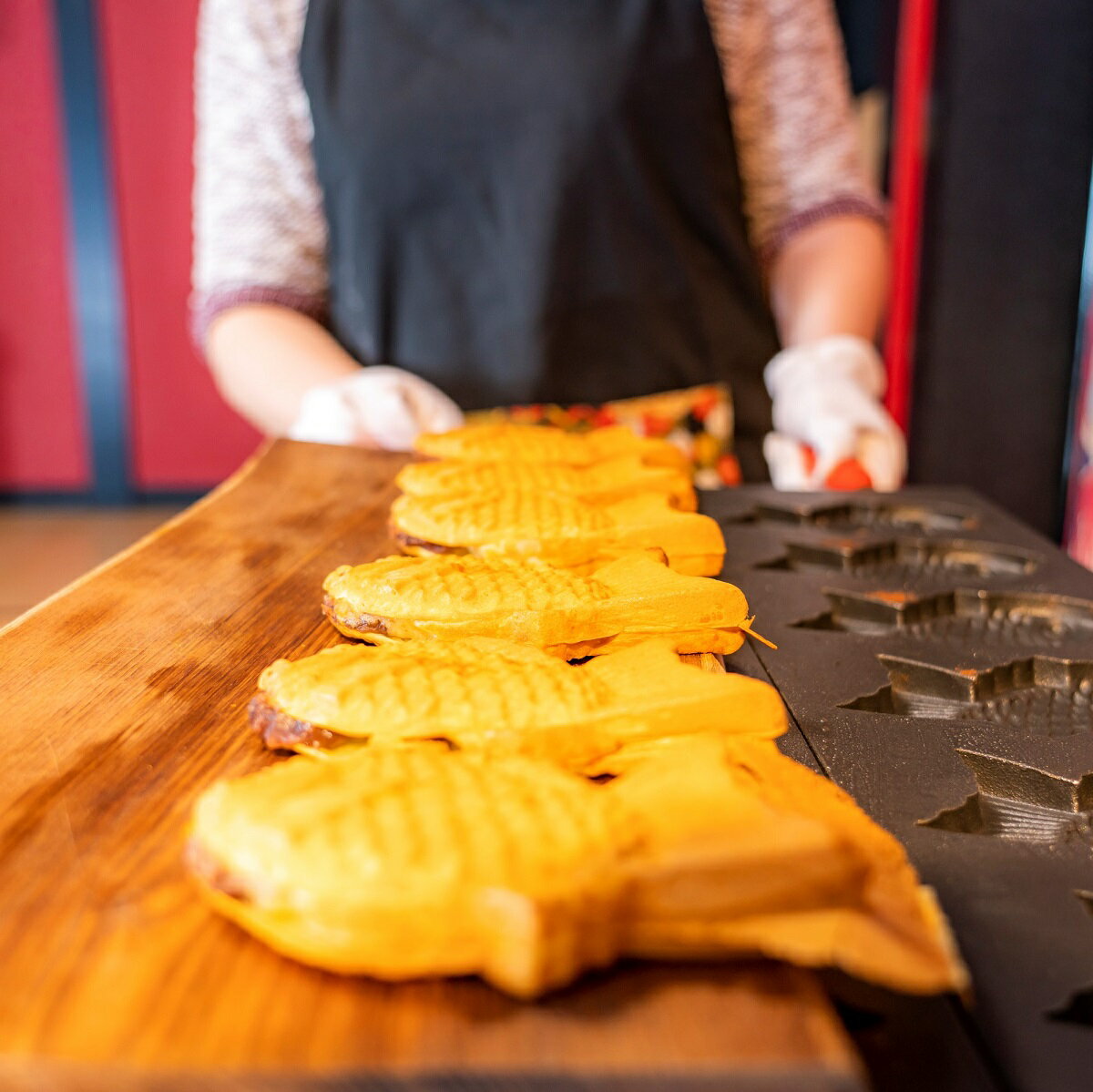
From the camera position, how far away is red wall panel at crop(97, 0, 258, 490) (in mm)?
4551

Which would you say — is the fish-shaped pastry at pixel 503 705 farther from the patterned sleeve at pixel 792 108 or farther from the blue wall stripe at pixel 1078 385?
the blue wall stripe at pixel 1078 385

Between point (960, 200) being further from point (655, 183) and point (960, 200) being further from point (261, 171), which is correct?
point (261, 171)

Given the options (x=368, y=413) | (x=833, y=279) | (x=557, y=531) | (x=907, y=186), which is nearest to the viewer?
(x=557, y=531)

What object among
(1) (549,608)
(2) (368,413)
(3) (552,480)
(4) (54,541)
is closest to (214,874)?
(1) (549,608)

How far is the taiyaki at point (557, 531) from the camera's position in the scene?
90cm

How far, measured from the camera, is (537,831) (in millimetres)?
424

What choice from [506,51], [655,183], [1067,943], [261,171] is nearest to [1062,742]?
[1067,943]

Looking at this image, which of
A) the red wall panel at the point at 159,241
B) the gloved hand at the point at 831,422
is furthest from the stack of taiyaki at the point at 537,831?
the red wall panel at the point at 159,241

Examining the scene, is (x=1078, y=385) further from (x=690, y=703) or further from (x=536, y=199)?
(x=690, y=703)

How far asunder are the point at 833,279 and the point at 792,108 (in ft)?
1.15

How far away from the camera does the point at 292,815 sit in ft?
1.42

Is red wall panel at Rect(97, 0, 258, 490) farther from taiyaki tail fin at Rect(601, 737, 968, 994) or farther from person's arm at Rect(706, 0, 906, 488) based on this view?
taiyaki tail fin at Rect(601, 737, 968, 994)

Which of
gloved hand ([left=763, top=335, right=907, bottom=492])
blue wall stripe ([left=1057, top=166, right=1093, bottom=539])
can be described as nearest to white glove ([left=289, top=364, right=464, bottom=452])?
gloved hand ([left=763, top=335, right=907, bottom=492])

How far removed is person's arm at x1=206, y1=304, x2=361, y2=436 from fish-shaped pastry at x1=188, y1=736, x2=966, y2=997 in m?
1.38
